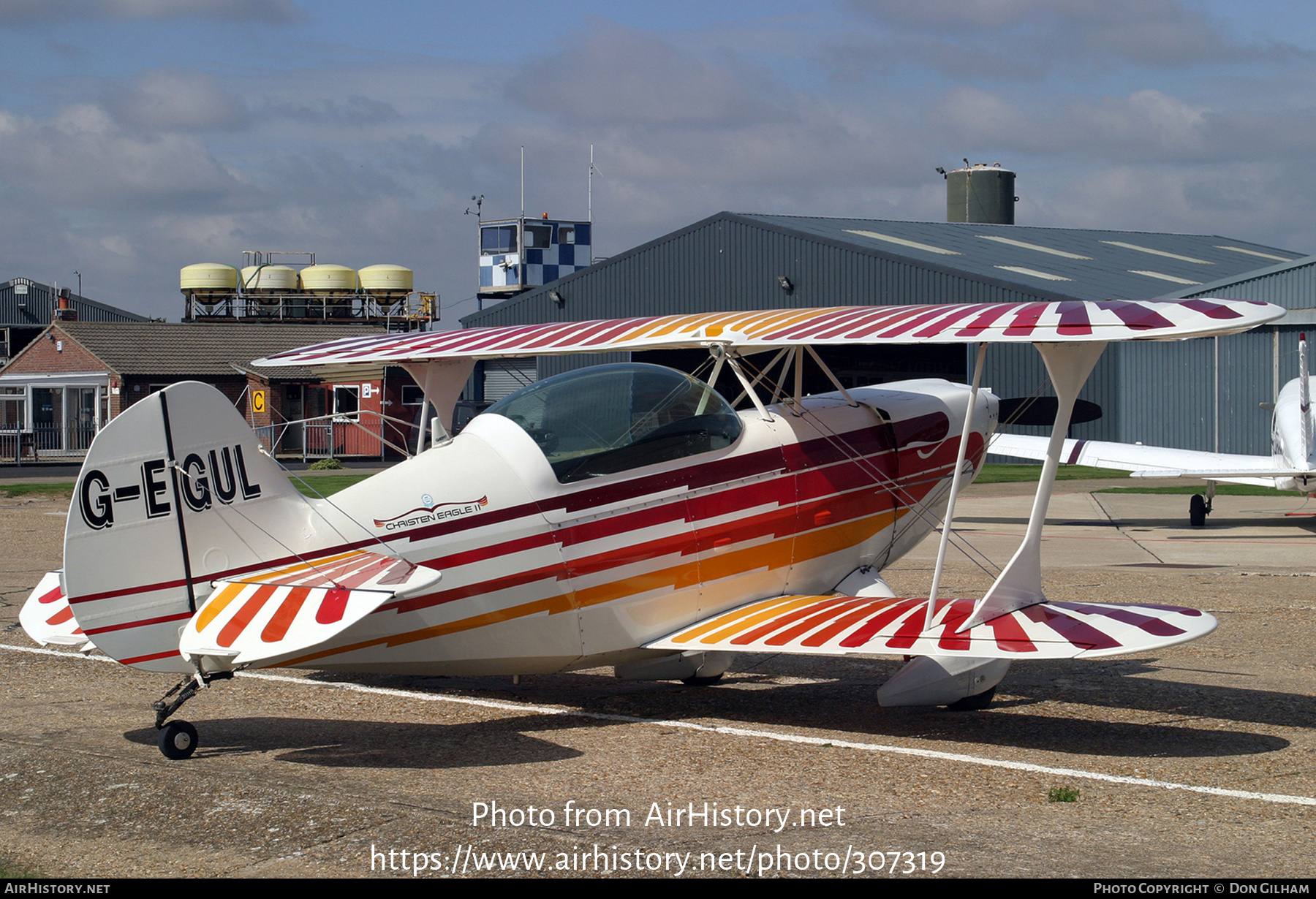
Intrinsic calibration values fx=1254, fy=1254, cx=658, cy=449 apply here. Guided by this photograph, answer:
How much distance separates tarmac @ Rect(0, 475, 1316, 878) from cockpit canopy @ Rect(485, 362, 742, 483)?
1575 millimetres

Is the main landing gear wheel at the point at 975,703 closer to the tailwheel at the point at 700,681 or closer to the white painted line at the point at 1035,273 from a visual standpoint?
the tailwheel at the point at 700,681

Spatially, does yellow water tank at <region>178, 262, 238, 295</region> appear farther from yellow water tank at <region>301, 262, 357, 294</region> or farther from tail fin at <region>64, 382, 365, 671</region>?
tail fin at <region>64, 382, 365, 671</region>

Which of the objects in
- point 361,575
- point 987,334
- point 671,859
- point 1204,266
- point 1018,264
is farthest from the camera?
point 1204,266

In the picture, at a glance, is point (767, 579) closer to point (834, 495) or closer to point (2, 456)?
point (834, 495)

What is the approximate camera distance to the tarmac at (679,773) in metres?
4.85

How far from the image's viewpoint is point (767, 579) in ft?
25.9

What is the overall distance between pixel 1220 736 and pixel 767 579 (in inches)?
107

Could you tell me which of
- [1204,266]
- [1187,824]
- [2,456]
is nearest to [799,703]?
[1187,824]

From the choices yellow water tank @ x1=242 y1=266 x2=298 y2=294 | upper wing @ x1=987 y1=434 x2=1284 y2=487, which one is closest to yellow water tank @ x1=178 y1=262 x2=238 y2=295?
yellow water tank @ x1=242 y1=266 x2=298 y2=294

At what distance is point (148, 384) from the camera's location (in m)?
39.8

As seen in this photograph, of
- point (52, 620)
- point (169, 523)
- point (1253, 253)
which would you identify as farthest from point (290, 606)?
point (1253, 253)

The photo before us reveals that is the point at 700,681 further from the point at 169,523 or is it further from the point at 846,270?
the point at 846,270

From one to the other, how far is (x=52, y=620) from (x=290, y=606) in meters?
1.53

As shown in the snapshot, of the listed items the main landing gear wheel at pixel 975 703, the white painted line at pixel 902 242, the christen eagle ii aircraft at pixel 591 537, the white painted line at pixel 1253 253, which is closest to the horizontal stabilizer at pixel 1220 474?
the christen eagle ii aircraft at pixel 591 537
